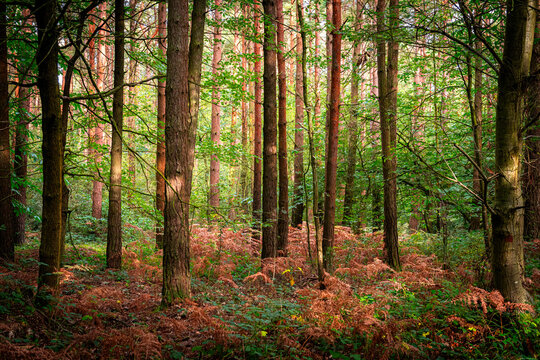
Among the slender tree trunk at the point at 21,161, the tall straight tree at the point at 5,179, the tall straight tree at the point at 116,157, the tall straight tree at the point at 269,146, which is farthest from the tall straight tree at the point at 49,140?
the tall straight tree at the point at 269,146

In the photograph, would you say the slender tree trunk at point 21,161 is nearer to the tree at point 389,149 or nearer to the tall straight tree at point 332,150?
the tall straight tree at point 332,150

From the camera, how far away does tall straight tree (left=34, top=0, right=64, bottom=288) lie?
376 centimetres

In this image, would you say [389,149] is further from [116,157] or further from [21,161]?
[21,161]

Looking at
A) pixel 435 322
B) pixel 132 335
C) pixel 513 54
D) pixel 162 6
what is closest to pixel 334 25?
pixel 513 54

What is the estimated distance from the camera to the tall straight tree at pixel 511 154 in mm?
4020

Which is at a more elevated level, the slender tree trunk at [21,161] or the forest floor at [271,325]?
the slender tree trunk at [21,161]

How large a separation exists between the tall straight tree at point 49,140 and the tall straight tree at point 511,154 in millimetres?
5516

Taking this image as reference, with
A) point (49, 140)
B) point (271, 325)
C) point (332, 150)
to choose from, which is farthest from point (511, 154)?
point (49, 140)

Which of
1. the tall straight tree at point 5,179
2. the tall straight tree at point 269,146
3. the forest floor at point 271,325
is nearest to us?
the forest floor at point 271,325

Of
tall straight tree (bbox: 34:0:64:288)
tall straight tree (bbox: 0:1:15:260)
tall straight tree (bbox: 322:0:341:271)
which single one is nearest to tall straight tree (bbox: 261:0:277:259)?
tall straight tree (bbox: 322:0:341:271)

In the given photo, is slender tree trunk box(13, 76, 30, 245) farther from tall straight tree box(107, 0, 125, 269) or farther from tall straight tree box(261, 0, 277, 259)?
tall straight tree box(261, 0, 277, 259)

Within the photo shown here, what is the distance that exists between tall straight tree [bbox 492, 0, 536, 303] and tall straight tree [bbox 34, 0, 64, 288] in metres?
5.52

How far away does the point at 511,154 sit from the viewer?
4070 millimetres

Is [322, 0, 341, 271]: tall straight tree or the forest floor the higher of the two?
[322, 0, 341, 271]: tall straight tree
